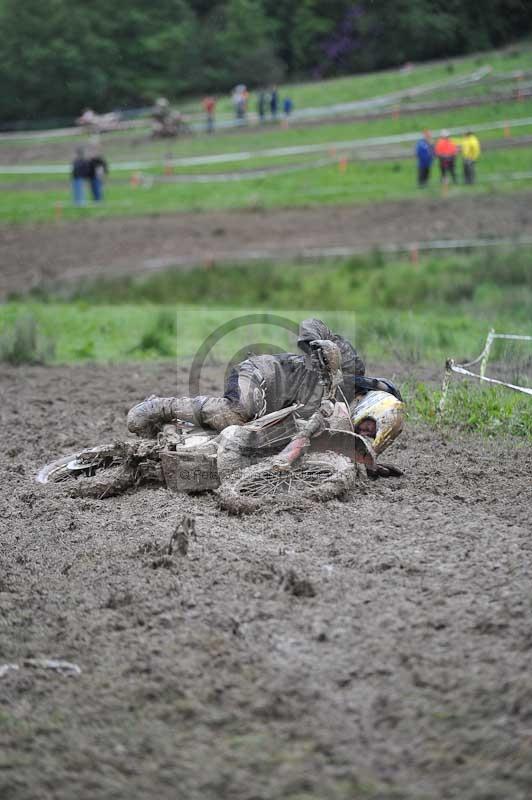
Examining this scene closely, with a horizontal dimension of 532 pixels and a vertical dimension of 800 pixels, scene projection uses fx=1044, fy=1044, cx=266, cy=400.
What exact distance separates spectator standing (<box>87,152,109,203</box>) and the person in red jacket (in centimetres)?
1056

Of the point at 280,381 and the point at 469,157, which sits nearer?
the point at 280,381

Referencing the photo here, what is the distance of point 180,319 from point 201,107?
121 feet

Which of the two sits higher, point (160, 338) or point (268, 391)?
point (268, 391)

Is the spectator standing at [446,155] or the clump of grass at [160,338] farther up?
the spectator standing at [446,155]

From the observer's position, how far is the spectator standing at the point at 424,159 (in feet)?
95.8

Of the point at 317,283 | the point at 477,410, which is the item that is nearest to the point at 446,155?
the point at 317,283

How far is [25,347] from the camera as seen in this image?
15695 millimetres

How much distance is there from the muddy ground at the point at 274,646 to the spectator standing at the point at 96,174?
26.0 meters

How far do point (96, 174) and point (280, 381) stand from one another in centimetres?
2640

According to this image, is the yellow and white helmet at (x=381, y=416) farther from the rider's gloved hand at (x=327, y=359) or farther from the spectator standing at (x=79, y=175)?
the spectator standing at (x=79, y=175)

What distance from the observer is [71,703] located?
16.0ft

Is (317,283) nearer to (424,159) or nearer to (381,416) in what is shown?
(424,159)

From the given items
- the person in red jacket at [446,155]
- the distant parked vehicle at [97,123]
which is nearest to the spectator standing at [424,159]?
the person in red jacket at [446,155]

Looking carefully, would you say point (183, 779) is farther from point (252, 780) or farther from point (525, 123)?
point (525, 123)
